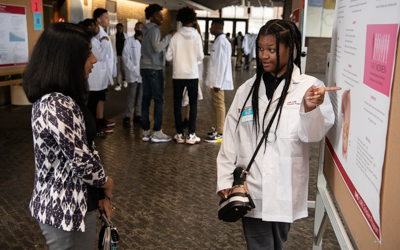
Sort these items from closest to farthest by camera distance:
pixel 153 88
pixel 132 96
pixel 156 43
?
pixel 156 43, pixel 153 88, pixel 132 96

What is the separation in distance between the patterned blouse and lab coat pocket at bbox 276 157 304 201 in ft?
2.81

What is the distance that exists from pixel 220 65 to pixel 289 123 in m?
4.63

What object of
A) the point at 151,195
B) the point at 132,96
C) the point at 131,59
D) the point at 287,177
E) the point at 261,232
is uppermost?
the point at 131,59

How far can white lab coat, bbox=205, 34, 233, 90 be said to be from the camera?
21.2 feet

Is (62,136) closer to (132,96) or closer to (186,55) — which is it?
(186,55)

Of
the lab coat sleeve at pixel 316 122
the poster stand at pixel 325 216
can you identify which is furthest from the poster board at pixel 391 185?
the lab coat sleeve at pixel 316 122

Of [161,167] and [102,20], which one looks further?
[102,20]

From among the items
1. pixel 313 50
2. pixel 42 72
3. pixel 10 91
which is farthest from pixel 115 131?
pixel 313 50

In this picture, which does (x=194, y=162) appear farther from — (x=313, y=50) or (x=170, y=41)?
(x=313, y=50)

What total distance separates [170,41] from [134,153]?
1748 millimetres

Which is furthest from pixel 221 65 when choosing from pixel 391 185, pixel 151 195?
pixel 391 185

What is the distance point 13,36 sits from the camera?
702 cm

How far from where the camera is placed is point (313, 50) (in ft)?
63.9

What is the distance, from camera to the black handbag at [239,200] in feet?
6.22
